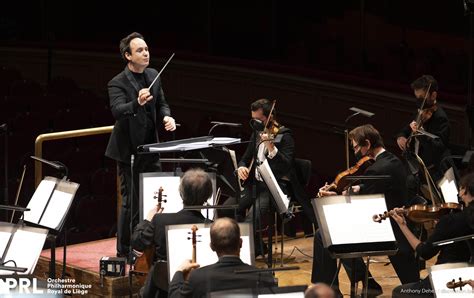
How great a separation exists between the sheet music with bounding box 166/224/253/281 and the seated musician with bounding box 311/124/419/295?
1.01 metres

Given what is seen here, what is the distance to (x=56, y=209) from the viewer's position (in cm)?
538

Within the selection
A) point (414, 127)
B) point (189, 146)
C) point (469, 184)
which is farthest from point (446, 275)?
point (414, 127)

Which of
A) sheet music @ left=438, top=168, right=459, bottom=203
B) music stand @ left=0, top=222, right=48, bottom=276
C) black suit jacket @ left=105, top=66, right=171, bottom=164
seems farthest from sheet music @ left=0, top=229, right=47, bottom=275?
sheet music @ left=438, top=168, right=459, bottom=203

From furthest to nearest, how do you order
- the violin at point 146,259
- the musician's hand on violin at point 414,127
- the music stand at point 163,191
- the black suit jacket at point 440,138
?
the black suit jacket at point 440,138
the musician's hand on violin at point 414,127
the music stand at point 163,191
the violin at point 146,259

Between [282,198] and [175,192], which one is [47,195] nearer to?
[175,192]

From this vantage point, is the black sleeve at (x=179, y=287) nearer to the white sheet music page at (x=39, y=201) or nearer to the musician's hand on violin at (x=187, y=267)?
the musician's hand on violin at (x=187, y=267)

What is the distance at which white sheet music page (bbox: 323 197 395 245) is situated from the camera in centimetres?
482

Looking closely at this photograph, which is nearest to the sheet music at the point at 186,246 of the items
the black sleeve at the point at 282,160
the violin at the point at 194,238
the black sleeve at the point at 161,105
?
the violin at the point at 194,238

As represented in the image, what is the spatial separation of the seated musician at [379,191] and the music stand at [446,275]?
120 cm

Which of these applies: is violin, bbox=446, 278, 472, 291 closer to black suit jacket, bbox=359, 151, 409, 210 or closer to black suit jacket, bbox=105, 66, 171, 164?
black suit jacket, bbox=359, 151, 409, 210

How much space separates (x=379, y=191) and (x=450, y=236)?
2.73 ft

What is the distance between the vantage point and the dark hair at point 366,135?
18.2 feet

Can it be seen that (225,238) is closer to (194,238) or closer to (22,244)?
(194,238)

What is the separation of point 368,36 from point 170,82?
2.40 metres
